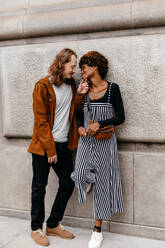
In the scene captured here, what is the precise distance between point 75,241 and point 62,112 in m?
1.54

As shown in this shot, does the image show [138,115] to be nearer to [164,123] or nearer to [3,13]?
[164,123]

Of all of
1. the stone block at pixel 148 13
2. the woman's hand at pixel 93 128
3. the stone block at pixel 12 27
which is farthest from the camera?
the stone block at pixel 12 27

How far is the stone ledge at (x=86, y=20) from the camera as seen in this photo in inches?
143

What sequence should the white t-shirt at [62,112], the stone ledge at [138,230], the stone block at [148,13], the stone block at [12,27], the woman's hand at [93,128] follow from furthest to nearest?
the stone block at [12,27]
the stone ledge at [138,230]
the white t-shirt at [62,112]
the stone block at [148,13]
the woman's hand at [93,128]

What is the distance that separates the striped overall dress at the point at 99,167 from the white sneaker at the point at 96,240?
217 mm

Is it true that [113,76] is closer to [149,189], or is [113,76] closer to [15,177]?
[149,189]

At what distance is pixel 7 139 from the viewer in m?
4.62

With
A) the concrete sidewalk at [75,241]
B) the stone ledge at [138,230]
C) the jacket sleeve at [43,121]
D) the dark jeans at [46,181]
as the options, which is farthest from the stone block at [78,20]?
the concrete sidewalk at [75,241]

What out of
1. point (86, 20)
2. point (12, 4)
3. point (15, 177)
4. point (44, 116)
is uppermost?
point (12, 4)

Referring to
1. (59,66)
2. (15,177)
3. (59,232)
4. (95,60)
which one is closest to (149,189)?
(59,232)

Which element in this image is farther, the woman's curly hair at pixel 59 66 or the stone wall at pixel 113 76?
the stone wall at pixel 113 76

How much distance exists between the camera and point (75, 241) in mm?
3805

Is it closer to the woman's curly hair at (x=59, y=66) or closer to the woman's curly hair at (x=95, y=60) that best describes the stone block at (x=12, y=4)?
the woman's curly hair at (x=59, y=66)

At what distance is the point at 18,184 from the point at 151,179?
1.88 metres
